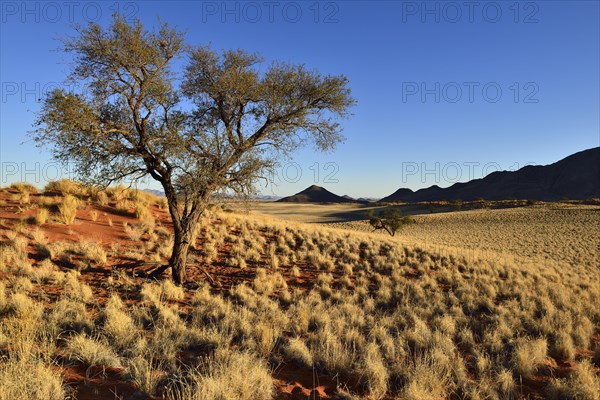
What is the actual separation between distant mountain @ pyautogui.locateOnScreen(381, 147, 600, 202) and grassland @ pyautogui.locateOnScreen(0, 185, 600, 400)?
168 meters

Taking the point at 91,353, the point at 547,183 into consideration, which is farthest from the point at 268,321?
the point at 547,183

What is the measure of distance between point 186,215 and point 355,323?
23.0 ft

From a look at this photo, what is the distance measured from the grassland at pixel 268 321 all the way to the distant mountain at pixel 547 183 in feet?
552

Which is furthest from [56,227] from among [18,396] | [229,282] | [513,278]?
[513,278]

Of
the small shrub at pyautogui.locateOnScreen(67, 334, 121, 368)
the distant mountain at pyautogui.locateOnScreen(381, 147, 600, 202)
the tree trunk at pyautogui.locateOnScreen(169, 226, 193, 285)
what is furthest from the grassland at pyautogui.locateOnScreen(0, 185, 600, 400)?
the distant mountain at pyautogui.locateOnScreen(381, 147, 600, 202)

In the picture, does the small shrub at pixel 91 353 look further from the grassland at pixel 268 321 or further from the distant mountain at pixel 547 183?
the distant mountain at pixel 547 183

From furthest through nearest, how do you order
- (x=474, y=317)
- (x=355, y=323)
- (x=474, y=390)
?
1. (x=474, y=317)
2. (x=355, y=323)
3. (x=474, y=390)

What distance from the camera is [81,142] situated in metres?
9.50

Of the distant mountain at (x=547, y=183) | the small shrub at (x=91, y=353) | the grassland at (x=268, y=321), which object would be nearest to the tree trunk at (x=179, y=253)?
the grassland at (x=268, y=321)

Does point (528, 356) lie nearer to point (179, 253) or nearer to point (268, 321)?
point (268, 321)

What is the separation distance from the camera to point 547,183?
171125mm

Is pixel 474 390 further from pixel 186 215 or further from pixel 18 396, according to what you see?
pixel 186 215

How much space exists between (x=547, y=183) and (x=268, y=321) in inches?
8306

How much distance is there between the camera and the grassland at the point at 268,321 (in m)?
4.88
